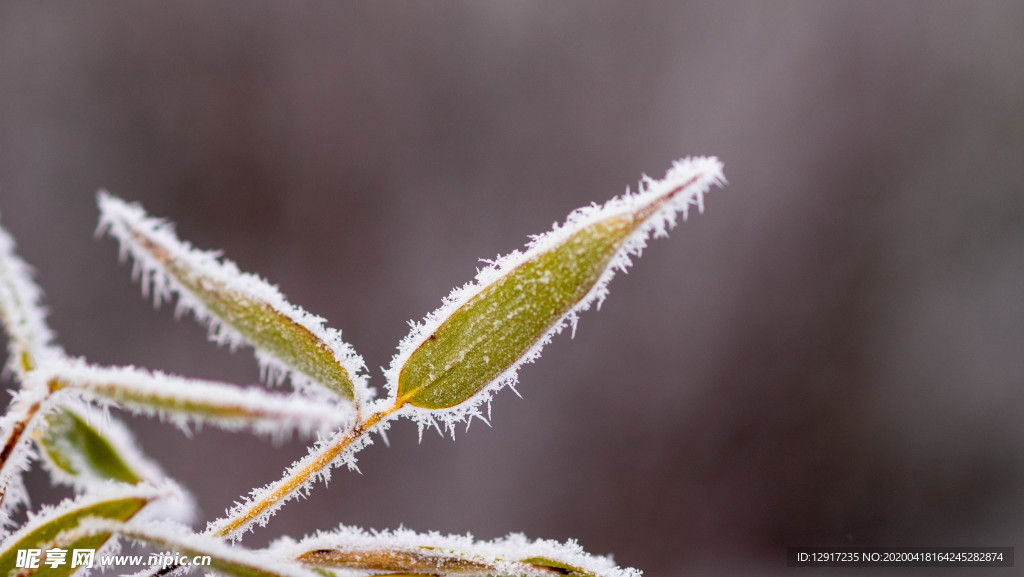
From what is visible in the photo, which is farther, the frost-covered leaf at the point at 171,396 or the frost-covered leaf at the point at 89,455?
the frost-covered leaf at the point at 89,455

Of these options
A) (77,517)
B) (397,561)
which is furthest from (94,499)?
(397,561)

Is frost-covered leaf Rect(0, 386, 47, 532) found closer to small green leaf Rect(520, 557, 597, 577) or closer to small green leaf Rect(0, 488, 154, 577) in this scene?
small green leaf Rect(0, 488, 154, 577)

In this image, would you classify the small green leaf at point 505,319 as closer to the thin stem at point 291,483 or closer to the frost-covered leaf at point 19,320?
the thin stem at point 291,483

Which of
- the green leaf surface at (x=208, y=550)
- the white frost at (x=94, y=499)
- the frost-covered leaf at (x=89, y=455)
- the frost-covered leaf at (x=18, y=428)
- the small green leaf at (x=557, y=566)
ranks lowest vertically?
the green leaf surface at (x=208, y=550)

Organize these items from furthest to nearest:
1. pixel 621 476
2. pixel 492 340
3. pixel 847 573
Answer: pixel 621 476 → pixel 847 573 → pixel 492 340

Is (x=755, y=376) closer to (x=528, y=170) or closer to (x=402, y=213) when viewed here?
(x=528, y=170)

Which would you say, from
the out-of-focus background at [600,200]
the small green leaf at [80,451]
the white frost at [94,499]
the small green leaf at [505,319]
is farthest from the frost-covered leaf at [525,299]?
the out-of-focus background at [600,200]

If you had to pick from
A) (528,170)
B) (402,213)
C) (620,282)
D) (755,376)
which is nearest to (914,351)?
(755,376)
